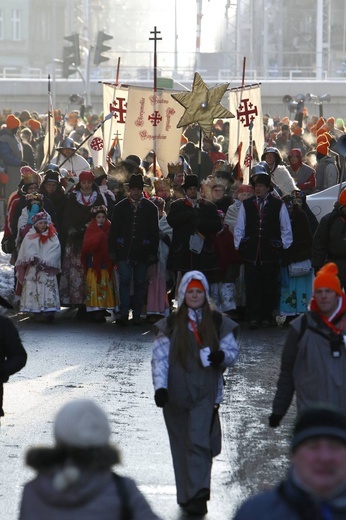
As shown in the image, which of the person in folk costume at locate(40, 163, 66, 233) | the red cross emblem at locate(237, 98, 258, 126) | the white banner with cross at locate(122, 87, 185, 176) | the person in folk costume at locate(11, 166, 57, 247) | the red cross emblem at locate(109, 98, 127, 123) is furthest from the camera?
the red cross emblem at locate(109, 98, 127, 123)

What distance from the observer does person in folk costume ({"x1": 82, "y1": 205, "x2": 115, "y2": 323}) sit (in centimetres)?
1478

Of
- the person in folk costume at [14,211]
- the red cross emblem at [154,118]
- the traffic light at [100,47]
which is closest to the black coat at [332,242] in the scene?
the person in folk costume at [14,211]

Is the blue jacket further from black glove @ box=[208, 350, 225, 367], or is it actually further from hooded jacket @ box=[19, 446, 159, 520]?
black glove @ box=[208, 350, 225, 367]

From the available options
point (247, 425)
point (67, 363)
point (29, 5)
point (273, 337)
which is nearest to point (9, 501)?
point (247, 425)

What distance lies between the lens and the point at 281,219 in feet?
46.7

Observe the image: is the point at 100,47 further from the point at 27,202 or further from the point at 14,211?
the point at 27,202

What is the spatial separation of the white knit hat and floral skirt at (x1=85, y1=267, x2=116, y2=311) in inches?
425

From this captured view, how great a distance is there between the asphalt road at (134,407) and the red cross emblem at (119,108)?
7.97 metres

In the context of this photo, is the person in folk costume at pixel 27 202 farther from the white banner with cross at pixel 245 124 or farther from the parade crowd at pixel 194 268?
the white banner with cross at pixel 245 124

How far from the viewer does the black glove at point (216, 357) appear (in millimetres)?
7223

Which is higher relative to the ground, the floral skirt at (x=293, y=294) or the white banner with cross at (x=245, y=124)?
the white banner with cross at (x=245, y=124)

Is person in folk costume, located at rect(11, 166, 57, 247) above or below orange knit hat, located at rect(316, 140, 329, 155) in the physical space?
below

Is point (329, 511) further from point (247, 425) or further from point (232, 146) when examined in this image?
point (232, 146)

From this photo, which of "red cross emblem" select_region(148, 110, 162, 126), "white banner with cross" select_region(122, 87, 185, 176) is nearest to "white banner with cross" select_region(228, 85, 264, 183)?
"white banner with cross" select_region(122, 87, 185, 176)
